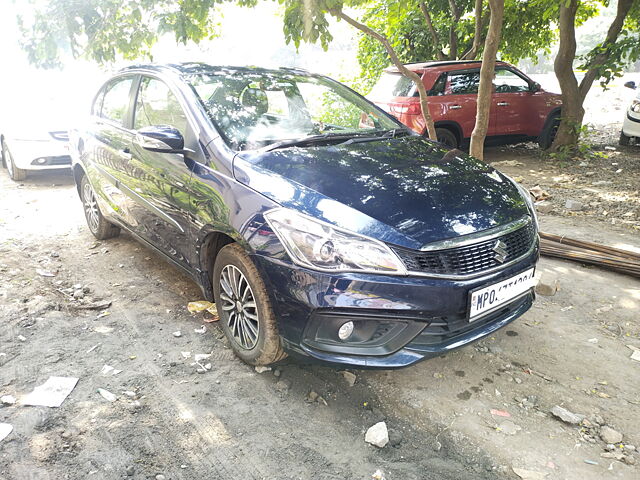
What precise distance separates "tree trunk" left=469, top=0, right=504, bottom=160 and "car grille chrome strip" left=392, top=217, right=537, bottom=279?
3.17 meters

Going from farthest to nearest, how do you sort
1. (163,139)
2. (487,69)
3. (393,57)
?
1. (393,57)
2. (487,69)
3. (163,139)

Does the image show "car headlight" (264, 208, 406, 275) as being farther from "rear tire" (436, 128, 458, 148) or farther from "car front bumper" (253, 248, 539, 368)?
"rear tire" (436, 128, 458, 148)

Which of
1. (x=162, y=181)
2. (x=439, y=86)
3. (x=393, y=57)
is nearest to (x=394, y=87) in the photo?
(x=439, y=86)

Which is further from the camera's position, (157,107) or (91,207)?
(91,207)

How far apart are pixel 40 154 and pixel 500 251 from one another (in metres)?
6.99

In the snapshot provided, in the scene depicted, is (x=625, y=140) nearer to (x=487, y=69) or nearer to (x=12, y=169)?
(x=487, y=69)

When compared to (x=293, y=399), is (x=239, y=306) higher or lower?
higher

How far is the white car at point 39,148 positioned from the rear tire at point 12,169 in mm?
137

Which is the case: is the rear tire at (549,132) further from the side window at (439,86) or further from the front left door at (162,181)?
the front left door at (162,181)

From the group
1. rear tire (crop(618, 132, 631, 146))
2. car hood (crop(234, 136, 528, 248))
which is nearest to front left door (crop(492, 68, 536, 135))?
rear tire (crop(618, 132, 631, 146))

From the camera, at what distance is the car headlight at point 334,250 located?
7.61 ft

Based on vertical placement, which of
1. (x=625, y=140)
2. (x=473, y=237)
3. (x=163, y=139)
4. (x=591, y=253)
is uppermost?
(x=163, y=139)

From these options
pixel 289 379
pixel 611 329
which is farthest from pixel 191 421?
pixel 611 329

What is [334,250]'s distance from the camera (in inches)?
92.5
